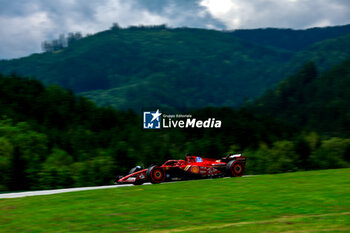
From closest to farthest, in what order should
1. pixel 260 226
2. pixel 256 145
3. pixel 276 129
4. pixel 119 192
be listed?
pixel 260 226, pixel 119 192, pixel 256 145, pixel 276 129

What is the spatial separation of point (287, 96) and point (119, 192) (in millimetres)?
87275

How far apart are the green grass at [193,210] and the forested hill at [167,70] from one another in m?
106

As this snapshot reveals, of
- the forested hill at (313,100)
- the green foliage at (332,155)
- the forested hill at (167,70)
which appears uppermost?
the forested hill at (167,70)

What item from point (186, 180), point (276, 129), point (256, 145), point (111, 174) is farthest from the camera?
point (276, 129)

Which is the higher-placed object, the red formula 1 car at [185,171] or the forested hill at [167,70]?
the forested hill at [167,70]

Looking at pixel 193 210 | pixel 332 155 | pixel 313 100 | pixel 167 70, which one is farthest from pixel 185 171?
pixel 167 70

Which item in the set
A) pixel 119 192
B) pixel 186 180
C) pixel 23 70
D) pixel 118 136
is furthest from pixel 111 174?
pixel 23 70

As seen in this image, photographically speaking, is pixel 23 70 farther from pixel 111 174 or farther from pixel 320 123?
pixel 111 174

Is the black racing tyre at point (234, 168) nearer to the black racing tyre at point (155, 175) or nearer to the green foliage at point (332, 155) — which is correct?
the black racing tyre at point (155, 175)

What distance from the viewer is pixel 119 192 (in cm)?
1448

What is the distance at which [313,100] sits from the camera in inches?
3585

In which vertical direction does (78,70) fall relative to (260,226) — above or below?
above

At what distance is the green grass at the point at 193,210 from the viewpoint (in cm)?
853

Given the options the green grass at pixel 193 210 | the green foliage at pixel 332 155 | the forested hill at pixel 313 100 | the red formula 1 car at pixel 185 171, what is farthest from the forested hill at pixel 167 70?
the green grass at pixel 193 210
